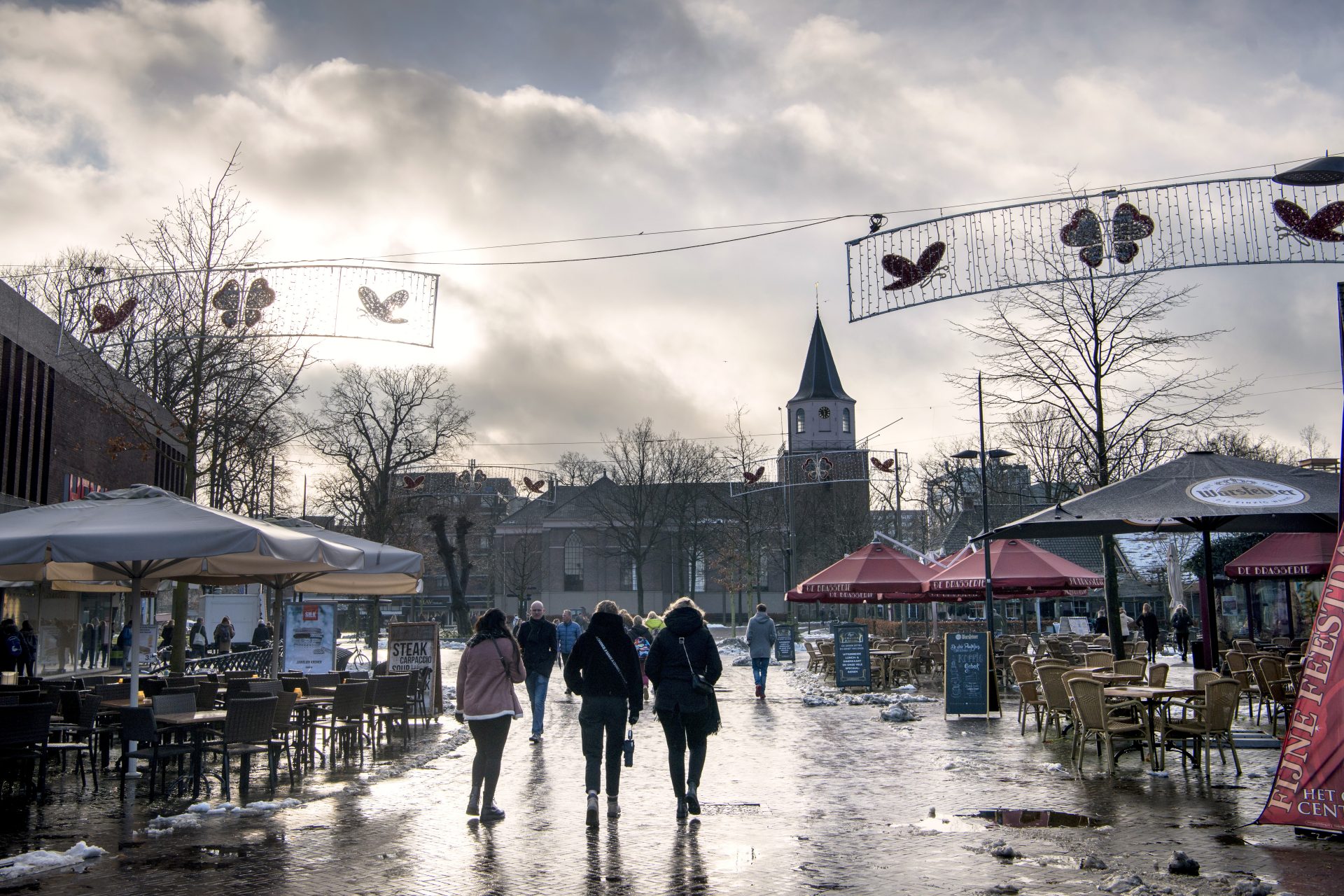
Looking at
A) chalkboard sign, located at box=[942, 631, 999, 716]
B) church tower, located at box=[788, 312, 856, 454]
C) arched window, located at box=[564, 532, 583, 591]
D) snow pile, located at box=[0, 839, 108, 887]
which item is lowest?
snow pile, located at box=[0, 839, 108, 887]

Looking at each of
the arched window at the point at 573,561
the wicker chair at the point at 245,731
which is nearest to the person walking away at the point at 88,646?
the wicker chair at the point at 245,731

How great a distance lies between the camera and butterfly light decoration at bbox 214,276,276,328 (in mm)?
13383

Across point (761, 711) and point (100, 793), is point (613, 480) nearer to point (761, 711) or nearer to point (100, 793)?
point (761, 711)

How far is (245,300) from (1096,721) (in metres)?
10.4

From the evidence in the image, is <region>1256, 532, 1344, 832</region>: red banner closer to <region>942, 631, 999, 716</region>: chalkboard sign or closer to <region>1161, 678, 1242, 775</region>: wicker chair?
<region>1161, 678, 1242, 775</region>: wicker chair

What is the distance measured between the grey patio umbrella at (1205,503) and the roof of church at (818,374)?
69986 millimetres

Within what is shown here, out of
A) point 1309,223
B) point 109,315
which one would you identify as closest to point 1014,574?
point 1309,223

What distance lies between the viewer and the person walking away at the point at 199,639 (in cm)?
3161

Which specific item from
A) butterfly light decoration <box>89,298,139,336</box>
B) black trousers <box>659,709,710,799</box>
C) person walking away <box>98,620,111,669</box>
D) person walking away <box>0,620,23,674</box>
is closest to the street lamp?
black trousers <box>659,709,710,799</box>

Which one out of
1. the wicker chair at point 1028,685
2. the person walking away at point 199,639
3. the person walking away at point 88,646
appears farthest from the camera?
the person walking away at point 199,639

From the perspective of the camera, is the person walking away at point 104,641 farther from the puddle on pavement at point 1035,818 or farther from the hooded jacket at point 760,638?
the puddle on pavement at point 1035,818

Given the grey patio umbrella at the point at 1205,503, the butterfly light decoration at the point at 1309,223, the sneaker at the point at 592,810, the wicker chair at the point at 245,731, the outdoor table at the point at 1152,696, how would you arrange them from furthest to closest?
1. the grey patio umbrella at the point at 1205,503
2. the outdoor table at the point at 1152,696
3. the butterfly light decoration at the point at 1309,223
4. the wicker chair at the point at 245,731
5. the sneaker at the point at 592,810

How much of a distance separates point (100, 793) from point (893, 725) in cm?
1020

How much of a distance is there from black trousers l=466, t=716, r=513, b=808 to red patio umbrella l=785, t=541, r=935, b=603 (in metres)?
13.2
